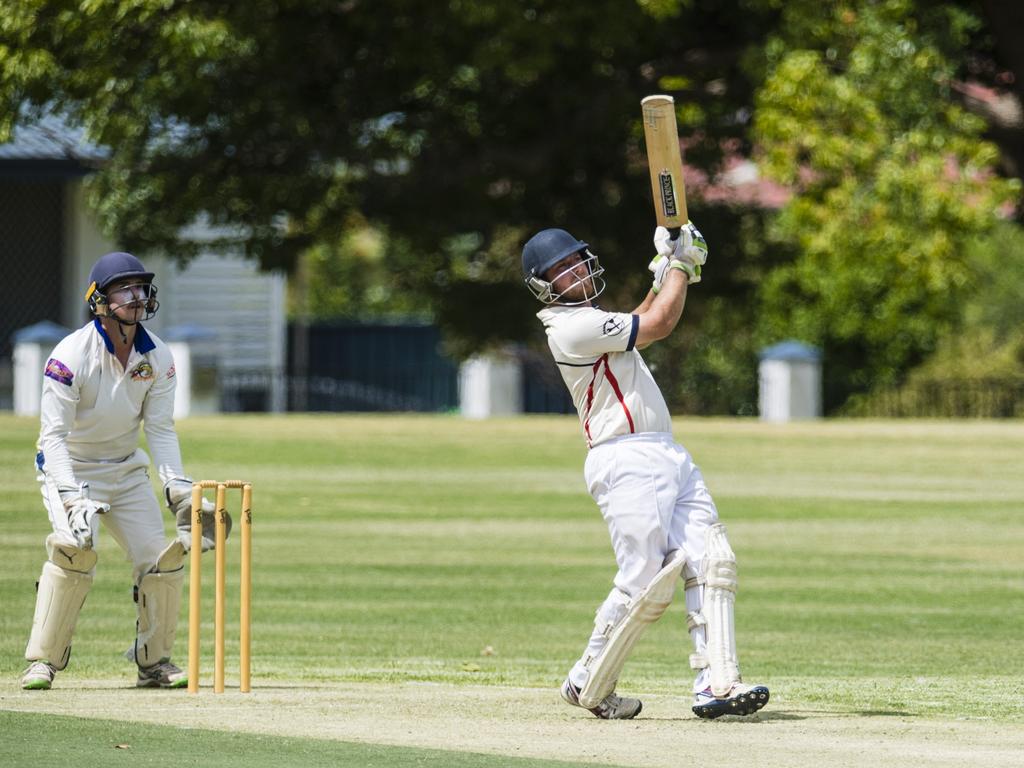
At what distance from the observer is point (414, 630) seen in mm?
12711

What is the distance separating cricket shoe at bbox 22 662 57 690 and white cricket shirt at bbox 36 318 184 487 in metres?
0.88

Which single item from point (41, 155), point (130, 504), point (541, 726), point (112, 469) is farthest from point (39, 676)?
point (41, 155)

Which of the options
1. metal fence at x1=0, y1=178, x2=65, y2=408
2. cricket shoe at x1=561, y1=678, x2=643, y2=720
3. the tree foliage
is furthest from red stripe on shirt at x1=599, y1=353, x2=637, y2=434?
metal fence at x1=0, y1=178, x2=65, y2=408

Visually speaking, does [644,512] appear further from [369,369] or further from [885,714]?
[369,369]

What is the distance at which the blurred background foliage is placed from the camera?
19.8 metres

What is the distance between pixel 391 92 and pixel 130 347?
50.4ft

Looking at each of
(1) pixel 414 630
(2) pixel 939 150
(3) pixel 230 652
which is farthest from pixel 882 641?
(2) pixel 939 150

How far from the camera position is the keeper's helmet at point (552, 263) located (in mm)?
8539

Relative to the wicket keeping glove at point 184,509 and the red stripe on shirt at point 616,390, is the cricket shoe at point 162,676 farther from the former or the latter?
the red stripe on shirt at point 616,390

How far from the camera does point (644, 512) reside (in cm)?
834

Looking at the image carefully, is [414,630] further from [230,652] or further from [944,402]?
[944,402]

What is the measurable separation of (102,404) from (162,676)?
1244mm

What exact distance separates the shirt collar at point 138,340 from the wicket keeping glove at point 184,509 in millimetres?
566

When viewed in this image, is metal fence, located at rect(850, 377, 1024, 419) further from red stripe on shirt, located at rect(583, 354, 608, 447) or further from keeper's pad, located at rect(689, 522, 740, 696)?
keeper's pad, located at rect(689, 522, 740, 696)
